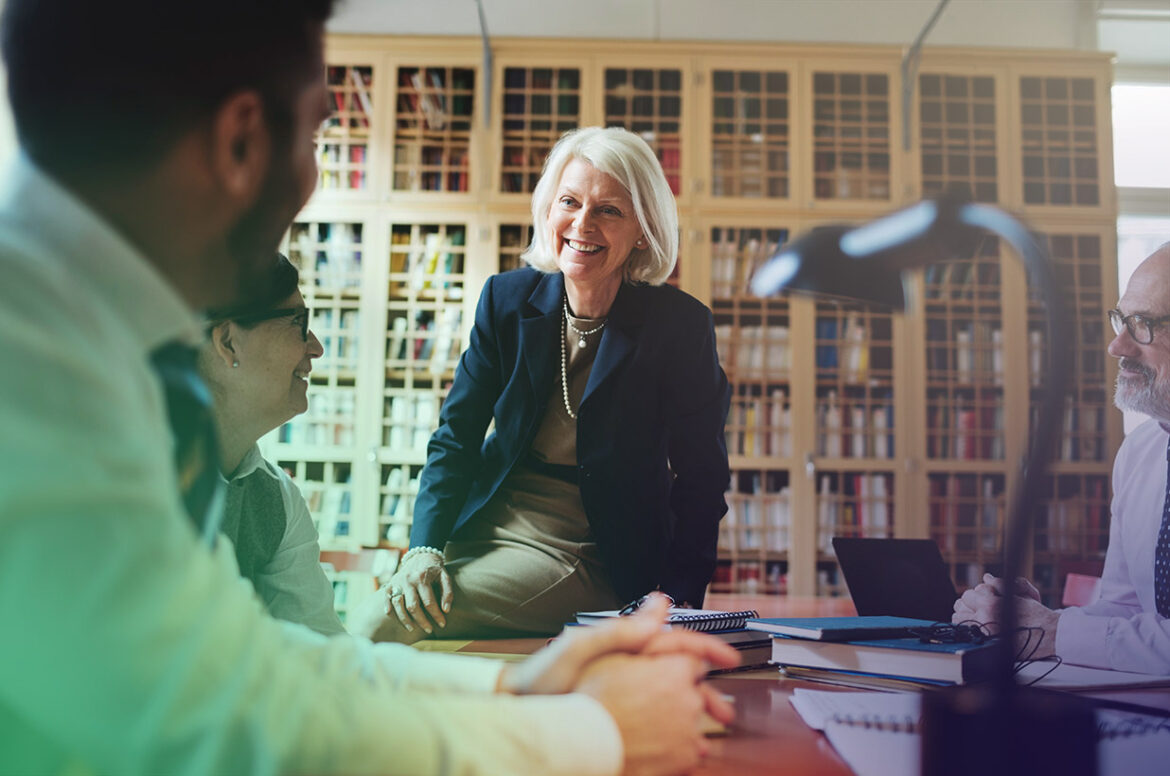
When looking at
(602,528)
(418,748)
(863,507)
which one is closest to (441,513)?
(602,528)

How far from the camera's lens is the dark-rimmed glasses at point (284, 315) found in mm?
1207

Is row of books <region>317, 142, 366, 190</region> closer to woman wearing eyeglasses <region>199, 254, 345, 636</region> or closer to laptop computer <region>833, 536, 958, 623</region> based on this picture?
woman wearing eyeglasses <region>199, 254, 345, 636</region>

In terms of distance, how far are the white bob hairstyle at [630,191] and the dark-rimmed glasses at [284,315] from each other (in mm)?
782

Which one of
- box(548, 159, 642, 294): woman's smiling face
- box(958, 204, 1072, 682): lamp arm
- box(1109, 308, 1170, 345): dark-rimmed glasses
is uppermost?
box(548, 159, 642, 294): woman's smiling face

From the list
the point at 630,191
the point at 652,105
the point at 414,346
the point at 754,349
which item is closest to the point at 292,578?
the point at 630,191

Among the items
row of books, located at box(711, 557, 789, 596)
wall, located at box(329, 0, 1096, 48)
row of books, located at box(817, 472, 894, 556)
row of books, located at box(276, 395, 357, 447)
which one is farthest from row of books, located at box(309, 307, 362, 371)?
row of books, located at box(817, 472, 894, 556)

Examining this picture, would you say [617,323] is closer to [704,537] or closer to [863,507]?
[704,537]

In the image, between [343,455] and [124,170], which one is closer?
[124,170]

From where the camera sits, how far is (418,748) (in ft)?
1.61

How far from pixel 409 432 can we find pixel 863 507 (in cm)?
241

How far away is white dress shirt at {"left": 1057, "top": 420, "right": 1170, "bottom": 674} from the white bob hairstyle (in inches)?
39.5

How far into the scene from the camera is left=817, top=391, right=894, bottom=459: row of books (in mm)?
4422

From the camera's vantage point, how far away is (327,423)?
14.6ft

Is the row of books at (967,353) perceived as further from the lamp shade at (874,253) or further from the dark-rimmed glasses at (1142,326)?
the lamp shade at (874,253)
